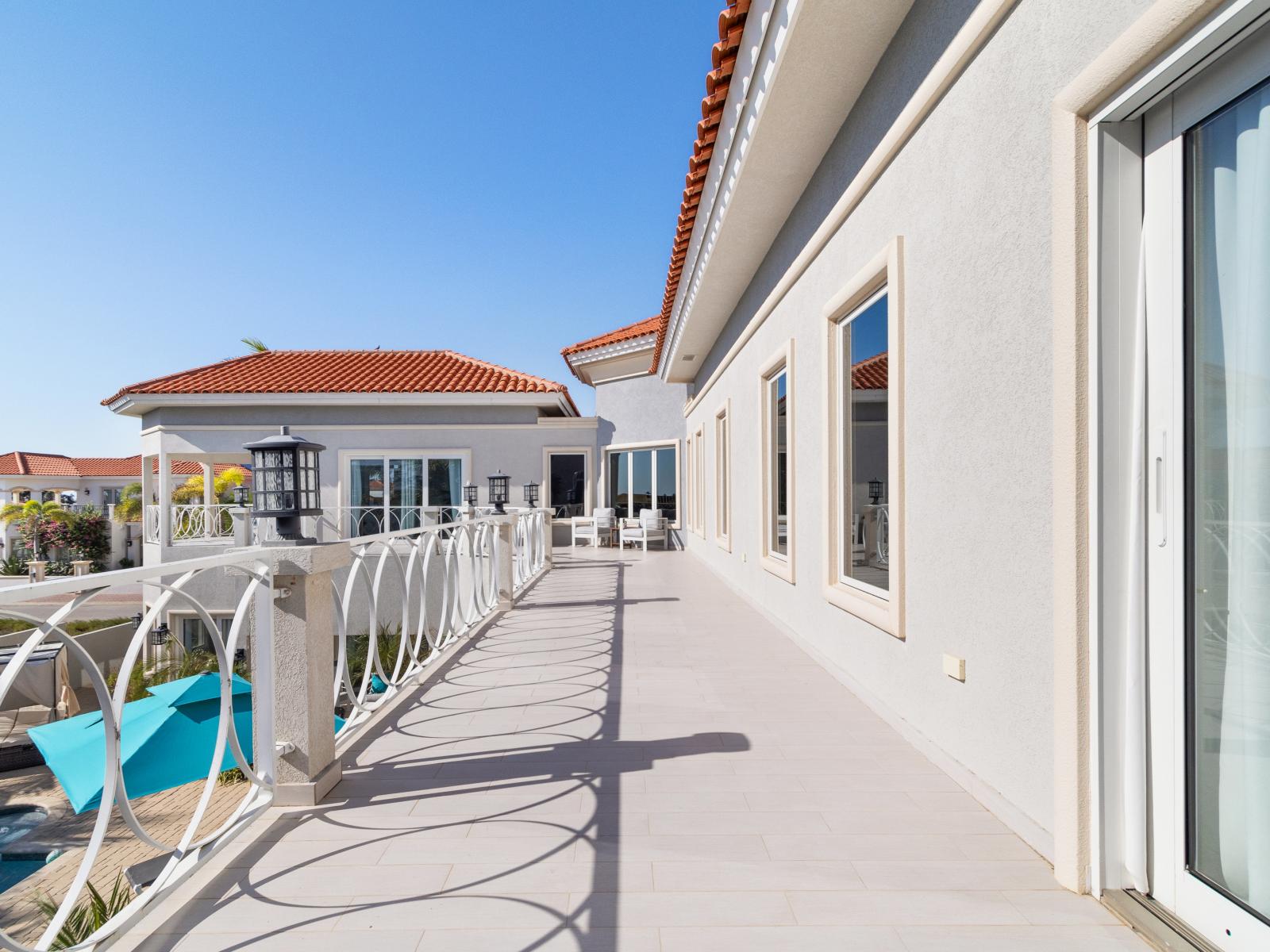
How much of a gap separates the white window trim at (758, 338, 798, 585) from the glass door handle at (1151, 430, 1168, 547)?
11.3ft

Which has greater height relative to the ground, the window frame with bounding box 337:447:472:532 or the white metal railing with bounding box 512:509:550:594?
the window frame with bounding box 337:447:472:532

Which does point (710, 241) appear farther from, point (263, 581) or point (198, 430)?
point (198, 430)

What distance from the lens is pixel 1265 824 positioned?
1.44 metres

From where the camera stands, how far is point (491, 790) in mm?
2648

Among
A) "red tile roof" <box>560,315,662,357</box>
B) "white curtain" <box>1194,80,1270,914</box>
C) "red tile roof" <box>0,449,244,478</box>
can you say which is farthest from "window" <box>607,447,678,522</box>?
"red tile roof" <box>0,449,244,478</box>

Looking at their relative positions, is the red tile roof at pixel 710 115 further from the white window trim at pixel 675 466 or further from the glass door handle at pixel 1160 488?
the white window trim at pixel 675 466

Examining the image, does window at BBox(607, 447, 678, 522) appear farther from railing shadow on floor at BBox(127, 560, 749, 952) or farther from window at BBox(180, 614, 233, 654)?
railing shadow on floor at BBox(127, 560, 749, 952)

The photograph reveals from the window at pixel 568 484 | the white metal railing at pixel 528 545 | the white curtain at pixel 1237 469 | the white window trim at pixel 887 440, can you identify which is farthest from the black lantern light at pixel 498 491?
the white curtain at pixel 1237 469

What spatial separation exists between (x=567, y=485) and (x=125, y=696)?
1332 cm

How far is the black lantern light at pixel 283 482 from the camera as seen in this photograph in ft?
8.61

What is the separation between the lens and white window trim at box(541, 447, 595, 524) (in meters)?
14.7

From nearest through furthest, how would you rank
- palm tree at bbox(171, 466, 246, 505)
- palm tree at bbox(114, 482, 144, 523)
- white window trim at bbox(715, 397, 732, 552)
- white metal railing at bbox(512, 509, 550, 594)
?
white metal railing at bbox(512, 509, 550, 594) < white window trim at bbox(715, 397, 732, 552) < palm tree at bbox(171, 466, 246, 505) < palm tree at bbox(114, 482, 144, 523)

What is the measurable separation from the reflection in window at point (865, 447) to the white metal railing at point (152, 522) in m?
13.7

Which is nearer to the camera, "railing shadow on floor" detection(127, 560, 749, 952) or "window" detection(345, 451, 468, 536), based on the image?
"railing shadow on floor" detection(127, 560, 749, 952)
